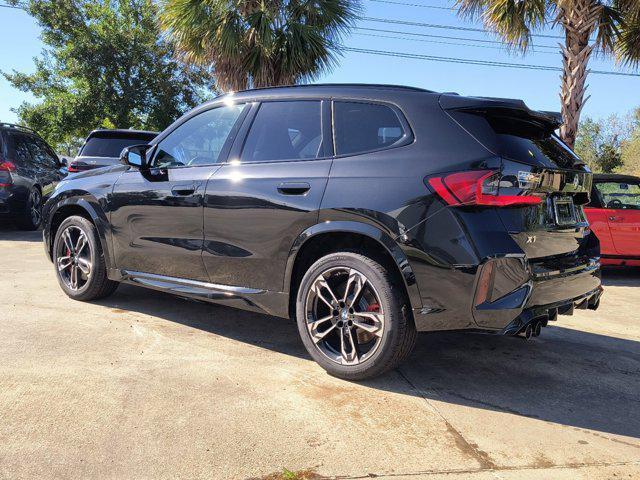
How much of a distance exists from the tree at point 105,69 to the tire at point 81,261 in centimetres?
2037

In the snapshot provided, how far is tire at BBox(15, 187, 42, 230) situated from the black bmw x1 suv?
6691 millimetres

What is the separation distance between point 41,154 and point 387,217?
955 centimetres

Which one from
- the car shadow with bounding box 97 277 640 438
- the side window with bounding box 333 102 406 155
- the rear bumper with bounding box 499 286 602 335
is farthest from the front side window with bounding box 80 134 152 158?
the rear bumper with bounding box 499 286 602 335

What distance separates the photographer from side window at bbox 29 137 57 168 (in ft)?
34.5

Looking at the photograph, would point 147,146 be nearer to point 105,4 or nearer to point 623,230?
point 623,230

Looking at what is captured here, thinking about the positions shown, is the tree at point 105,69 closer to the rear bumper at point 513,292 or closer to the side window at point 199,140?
the side window at point 199,140

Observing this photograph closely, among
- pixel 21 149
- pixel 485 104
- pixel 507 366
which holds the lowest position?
pixel 507 366

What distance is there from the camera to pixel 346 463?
250 cm

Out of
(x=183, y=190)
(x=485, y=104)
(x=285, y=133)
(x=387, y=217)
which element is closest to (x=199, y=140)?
(x=183, y=190)

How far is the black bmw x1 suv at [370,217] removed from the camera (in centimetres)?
306

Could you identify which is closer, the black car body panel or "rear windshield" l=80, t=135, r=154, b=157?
the black car body panel

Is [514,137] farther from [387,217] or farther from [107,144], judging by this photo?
[107,144]

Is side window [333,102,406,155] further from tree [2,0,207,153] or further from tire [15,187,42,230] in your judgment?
tree [2,0,207,153]

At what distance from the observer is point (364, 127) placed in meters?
3.55
